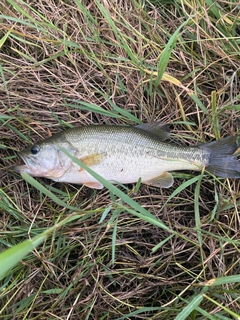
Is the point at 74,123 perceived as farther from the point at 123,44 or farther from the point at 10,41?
the point at 10,41

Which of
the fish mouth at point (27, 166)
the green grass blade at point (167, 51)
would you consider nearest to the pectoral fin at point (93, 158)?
the fish mouth at point (27, 166)

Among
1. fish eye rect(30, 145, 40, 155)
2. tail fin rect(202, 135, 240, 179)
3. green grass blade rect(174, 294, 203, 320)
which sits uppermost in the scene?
fish eye rect(30, 145, 40, 155)

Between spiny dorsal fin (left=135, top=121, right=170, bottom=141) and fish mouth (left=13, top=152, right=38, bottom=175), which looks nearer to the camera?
fish mouth (left=13, top=152, right=38, bottom=175)

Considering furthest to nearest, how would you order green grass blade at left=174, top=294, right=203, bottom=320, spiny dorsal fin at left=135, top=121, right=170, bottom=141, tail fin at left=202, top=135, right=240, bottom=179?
spiny dorsal fin at left=135, top=121, right=170, bottom=141
tail fin at left=202, top=135, right=240, bottom=179
green grass blade at left=174, top=294, right=203, bottom=320

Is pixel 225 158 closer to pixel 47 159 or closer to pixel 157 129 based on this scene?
pixel 157 129

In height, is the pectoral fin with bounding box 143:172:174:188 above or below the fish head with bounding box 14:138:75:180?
below

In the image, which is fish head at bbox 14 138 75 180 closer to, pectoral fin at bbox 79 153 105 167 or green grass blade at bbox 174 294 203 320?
pectoral fin at bbox 79 153 105 167

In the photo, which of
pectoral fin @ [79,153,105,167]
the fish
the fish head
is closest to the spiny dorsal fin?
the fish

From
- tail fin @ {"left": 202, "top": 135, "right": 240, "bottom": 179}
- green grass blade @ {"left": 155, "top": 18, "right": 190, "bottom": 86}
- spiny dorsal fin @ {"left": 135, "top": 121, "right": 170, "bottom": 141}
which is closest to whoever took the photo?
green grass blade @ {"left": 155, "top": 18, "right": 190, "bottom": 86}
